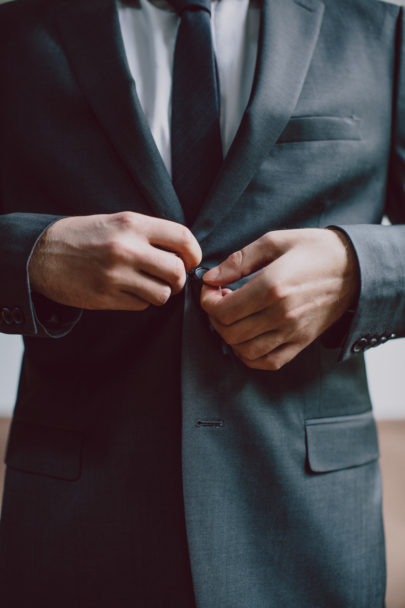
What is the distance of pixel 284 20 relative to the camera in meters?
0.77

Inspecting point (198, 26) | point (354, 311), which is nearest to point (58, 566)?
point (354, 311)

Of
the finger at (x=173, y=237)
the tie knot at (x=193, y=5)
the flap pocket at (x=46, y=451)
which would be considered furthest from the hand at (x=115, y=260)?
the tie knot at (x=193, y=5)

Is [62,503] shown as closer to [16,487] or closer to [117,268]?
[16,487]

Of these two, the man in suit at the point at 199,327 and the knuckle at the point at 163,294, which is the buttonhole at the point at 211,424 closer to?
the man in suit at the point at 199,327

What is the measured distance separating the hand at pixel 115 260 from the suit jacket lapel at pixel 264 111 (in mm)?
102

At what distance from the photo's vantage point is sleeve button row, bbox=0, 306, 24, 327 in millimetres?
674

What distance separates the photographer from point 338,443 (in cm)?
76

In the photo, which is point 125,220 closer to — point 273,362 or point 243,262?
point 243,262

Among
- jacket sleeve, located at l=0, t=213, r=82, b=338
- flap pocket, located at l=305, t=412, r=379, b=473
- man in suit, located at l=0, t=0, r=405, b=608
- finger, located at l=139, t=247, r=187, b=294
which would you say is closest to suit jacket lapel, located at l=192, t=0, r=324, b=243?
man in suit, located at l=0, t=0, r=405, b=608

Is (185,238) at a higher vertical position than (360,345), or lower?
higher

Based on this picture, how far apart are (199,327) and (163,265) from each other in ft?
0.43

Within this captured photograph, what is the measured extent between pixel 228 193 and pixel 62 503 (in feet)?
1.73

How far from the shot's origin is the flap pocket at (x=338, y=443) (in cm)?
75

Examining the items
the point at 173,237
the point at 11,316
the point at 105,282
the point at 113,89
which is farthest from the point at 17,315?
the point at 113,89
